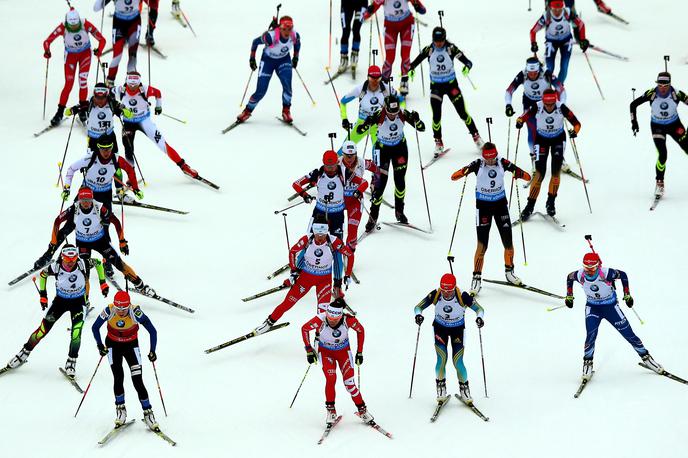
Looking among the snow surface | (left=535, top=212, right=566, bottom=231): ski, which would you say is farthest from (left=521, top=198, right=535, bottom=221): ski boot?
the snow surface

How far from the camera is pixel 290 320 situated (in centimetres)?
1884

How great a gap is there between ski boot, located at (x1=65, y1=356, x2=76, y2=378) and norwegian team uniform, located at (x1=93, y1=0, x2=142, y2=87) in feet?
25.0

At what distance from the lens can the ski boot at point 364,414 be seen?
16594 mm

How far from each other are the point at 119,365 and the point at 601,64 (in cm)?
1204

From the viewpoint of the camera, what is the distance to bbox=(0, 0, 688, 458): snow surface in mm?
16609

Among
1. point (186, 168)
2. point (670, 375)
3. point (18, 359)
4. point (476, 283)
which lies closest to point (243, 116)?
point (186, 168)

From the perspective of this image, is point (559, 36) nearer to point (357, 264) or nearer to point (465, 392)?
point (357, 264)

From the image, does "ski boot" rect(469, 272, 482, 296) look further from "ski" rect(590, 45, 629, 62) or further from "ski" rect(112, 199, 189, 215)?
"ski" rect(590, 45, 629, 62)

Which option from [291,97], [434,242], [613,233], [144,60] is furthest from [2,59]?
[613,233]

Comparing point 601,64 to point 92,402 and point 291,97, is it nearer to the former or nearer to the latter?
point 291,97

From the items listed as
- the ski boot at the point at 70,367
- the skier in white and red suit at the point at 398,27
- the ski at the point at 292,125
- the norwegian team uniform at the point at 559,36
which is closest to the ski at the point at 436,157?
the skier in white and red suit at the point at 398,27

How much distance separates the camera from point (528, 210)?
20656 millimetres

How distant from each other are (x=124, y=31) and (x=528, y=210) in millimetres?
7699

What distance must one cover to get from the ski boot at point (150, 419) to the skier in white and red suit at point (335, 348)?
186 centimetres
